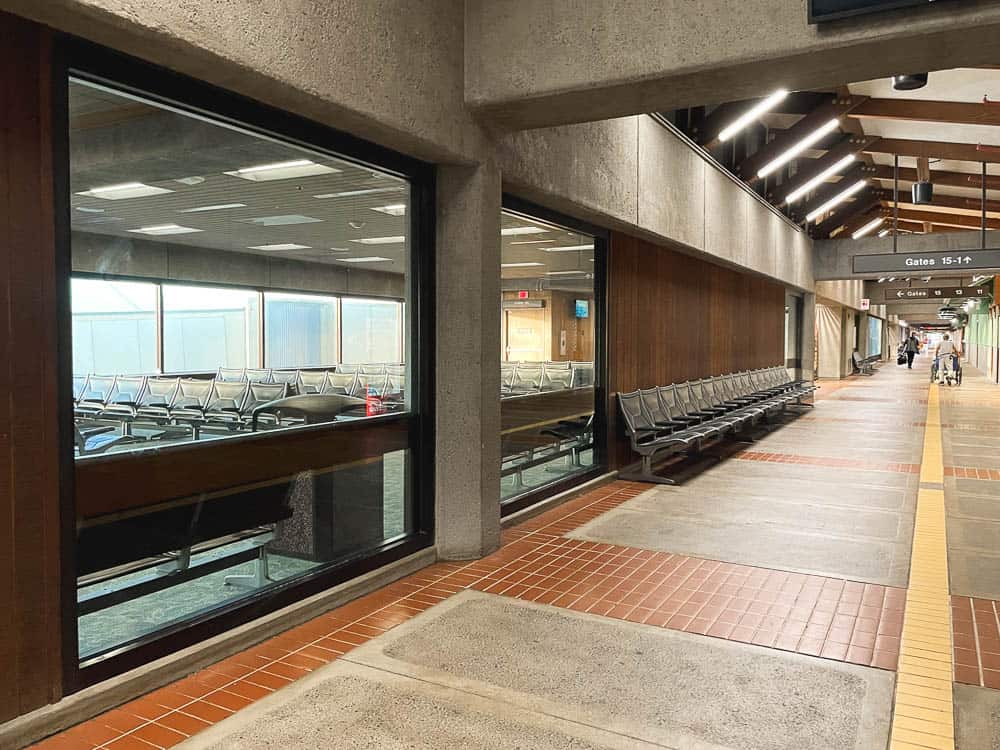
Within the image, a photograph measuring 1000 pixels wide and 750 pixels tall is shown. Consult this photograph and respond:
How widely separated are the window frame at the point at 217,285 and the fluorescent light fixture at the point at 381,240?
10cm

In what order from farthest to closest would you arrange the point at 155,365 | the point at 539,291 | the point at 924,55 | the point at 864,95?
the point at 864,95 → the point at 539,291 → the point at 924,55 → the point at 155,365

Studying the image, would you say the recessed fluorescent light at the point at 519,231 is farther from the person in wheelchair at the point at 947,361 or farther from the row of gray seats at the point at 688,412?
the person in wheelchair at the point at 947,361

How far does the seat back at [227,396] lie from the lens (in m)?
3.60

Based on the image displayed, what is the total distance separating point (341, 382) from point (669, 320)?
6.32 meters

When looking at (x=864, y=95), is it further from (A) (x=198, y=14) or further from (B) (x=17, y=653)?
(B) (x=17, y=653)

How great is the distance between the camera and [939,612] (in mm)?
4160

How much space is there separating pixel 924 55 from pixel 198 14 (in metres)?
3.37

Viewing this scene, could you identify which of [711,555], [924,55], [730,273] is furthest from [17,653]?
[730,273]

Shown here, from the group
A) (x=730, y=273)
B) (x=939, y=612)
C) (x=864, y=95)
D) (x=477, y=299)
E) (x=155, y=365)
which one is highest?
(x=864, y=95)

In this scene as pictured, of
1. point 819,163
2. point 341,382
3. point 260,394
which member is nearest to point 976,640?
point 341,382

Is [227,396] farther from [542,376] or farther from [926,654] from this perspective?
[542,376]

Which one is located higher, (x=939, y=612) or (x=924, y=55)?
(x=924, y=55)

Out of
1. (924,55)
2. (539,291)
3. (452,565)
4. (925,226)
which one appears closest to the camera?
(924,55)

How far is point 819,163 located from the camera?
49.4 ft
